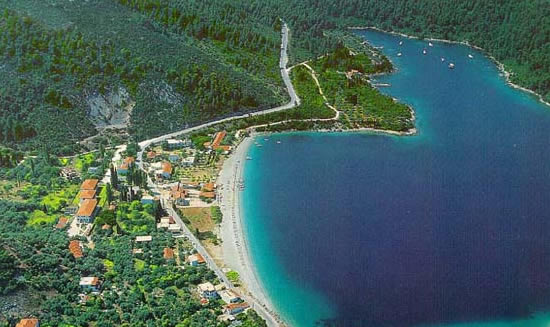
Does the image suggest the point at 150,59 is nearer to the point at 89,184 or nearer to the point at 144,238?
the point at 89,184


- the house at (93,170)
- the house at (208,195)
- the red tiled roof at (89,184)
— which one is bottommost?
the house at (93,170)

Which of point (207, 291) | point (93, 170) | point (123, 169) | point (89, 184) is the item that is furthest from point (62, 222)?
point (207, 291)

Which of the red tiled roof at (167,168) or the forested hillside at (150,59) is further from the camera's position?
the forested hillside at (150,59)

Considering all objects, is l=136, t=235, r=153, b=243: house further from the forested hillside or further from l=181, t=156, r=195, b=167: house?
the forested hillside

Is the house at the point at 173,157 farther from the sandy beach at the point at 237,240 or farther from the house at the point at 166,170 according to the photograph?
the sandy beach at the point at 237,240

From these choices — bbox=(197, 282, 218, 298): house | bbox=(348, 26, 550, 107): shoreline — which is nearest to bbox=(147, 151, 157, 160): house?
bbox=(197, 282, 218, 298): house

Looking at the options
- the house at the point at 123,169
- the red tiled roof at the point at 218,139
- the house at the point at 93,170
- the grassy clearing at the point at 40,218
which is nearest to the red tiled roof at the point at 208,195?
the house at the point at 123,169

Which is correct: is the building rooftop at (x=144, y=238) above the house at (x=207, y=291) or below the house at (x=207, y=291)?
below

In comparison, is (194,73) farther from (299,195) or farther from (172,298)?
(172,298)
